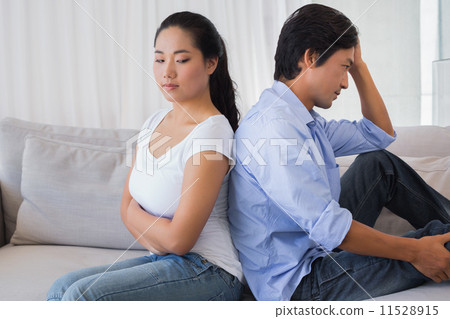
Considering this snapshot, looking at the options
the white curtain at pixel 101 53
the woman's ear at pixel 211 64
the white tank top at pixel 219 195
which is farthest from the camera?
the white curtain at pixel 101 53

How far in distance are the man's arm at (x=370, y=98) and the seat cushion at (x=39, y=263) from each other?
0.78 metres

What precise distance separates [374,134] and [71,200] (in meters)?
0.93

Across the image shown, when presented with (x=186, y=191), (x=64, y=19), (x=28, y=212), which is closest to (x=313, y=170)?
(x=186, y=191)

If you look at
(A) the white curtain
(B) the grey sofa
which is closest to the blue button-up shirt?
(B) the grey sofa

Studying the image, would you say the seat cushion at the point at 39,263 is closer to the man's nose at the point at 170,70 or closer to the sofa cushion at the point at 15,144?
the sofa cushion at the point at 15,144

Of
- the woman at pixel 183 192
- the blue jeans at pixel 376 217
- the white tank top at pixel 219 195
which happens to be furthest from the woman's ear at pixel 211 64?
the blue jeans at pixel 376 217

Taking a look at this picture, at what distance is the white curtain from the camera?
215cm

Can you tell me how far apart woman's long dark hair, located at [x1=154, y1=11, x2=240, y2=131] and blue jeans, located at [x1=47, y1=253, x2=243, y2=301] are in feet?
1.32

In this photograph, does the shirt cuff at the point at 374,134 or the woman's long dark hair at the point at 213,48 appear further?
the shirt cuff at the point at 374,134

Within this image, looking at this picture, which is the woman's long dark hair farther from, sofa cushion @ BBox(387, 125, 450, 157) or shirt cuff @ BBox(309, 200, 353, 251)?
sofa cushion @ BBox(387, 125, 450, 157)

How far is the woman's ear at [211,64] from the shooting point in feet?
4.07

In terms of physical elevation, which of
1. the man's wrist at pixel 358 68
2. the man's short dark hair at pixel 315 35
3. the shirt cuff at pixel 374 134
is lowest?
the shirt cuff at pixel 374 134

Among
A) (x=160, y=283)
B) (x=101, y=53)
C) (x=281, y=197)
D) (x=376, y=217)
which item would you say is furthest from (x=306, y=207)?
(x=101, y=53)

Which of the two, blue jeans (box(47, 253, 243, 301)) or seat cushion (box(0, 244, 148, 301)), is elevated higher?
blue jeans (box(47, 253, 243, 301))
